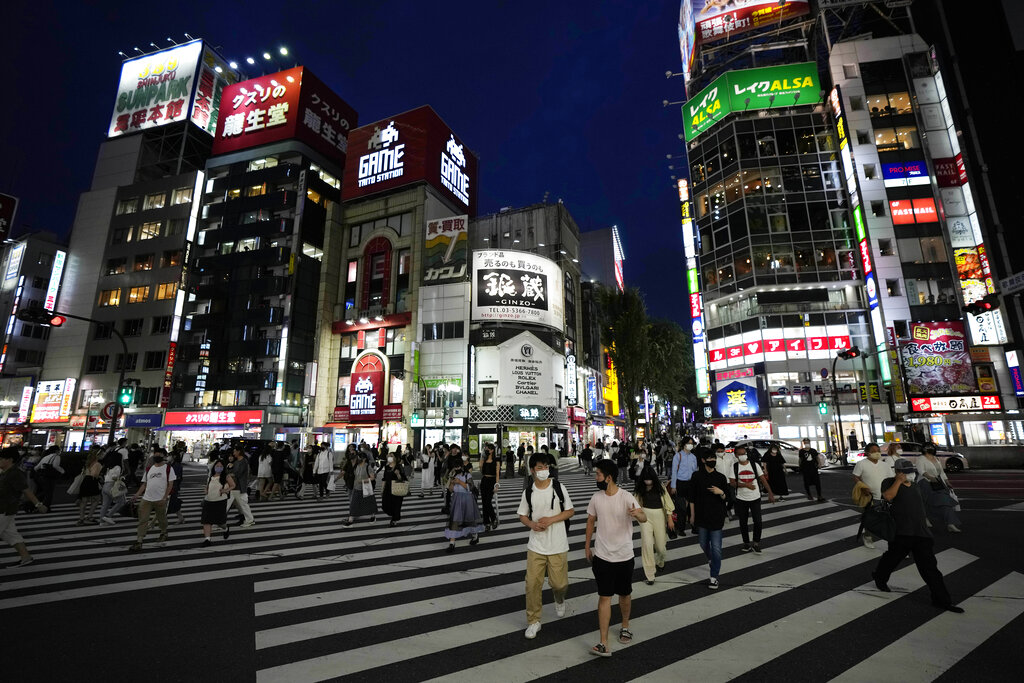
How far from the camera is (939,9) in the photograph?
131 feet

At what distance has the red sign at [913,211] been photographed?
37.2 metres

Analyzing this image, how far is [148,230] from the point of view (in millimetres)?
49219

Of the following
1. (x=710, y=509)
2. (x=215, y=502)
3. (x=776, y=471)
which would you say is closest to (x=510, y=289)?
(x=776, y=471)

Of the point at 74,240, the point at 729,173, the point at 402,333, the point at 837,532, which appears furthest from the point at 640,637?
the point at 74,240

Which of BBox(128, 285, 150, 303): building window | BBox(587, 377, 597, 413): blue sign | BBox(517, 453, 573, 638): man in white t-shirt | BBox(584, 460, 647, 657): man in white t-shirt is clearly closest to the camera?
BBox(584, 460, 647, 657): man in white t-shirt

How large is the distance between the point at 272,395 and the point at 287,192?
19224 mm

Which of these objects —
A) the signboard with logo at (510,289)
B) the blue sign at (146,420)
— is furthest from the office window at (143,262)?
the signboard with logo at (510,289)

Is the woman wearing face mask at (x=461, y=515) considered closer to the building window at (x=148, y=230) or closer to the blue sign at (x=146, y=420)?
the blue sign at (x=146, y=420)

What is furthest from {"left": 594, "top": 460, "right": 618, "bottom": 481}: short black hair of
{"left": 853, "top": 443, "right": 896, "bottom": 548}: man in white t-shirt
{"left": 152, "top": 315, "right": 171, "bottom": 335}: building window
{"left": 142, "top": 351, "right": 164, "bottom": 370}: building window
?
{"left": 152, "top": 315, "right": 171, "bottom": 335}: building window

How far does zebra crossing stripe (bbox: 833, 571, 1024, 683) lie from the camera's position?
12.9ft

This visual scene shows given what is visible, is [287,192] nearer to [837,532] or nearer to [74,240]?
[74,240]

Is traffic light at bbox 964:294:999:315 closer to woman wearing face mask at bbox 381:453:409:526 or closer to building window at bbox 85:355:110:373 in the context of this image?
woman wearing face mask at bbox 381:453:409:526

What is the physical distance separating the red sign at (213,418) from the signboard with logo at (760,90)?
51.0 m

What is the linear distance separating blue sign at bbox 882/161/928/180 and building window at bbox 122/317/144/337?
66.7m
